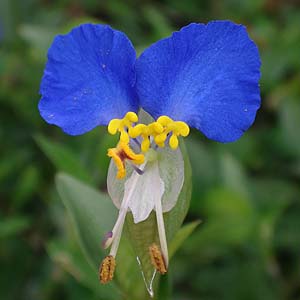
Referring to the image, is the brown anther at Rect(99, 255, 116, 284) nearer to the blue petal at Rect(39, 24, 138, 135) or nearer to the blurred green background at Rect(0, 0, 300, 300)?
the blue petal at Rect(39, 24, 138, 135)

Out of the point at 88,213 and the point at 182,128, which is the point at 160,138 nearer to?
the point at 182,128

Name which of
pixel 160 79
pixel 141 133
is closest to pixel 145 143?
pixel 141 133

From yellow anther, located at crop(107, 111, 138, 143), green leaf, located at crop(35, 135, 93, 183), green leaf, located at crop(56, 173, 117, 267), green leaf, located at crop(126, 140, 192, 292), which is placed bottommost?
green leaf, located at crop(35, 135, 93, 183)

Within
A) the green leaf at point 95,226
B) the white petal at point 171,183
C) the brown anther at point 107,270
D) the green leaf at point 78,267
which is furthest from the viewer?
the green leaf at point 78,267

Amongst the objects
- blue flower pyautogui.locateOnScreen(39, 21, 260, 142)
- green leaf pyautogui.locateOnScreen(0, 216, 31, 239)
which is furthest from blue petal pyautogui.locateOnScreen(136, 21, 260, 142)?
green leaf pyautogui.locateOnScreen(0, 216, 31, 239)

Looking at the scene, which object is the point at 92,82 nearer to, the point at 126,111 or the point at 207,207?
the point at 126,111

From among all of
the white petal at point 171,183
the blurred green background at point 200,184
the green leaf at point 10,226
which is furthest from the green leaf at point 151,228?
the green leaf at point 10,226

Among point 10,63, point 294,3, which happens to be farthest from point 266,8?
point 10,63

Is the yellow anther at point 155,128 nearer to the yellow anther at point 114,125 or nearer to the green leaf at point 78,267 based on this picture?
the yellow anther at point 114,125
